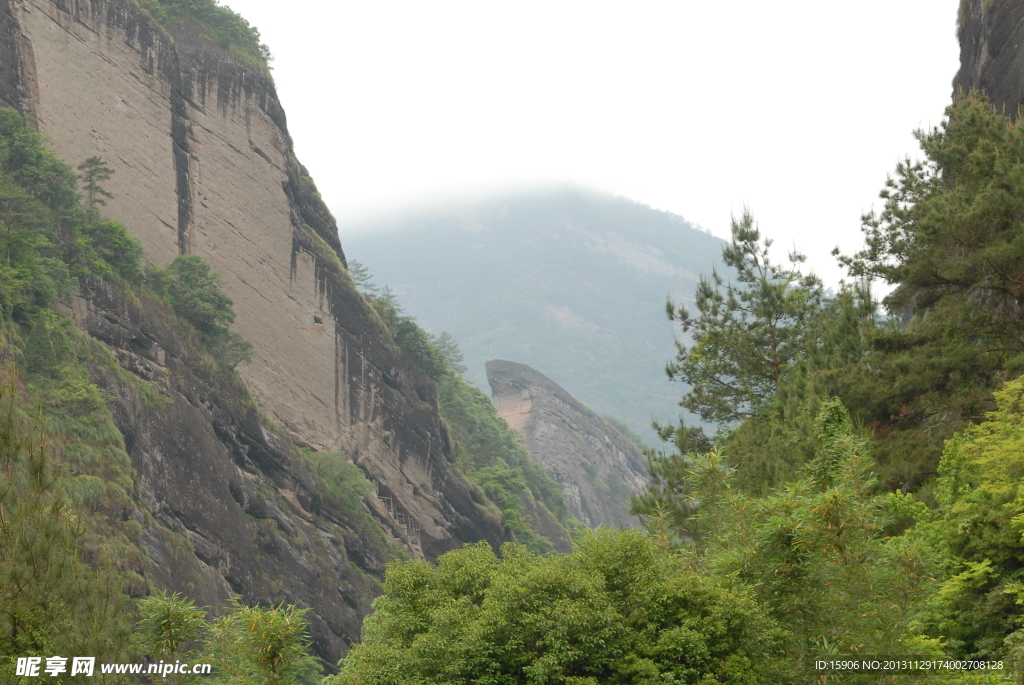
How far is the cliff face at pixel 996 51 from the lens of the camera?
67.4 feet

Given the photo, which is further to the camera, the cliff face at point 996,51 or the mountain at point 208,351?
the mountain at point 208,351

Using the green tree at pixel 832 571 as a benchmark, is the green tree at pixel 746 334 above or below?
above

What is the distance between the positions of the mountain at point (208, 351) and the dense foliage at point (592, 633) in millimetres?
13250

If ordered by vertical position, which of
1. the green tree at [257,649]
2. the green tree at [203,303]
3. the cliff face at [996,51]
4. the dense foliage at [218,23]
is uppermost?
the dense foliage at [218,23]

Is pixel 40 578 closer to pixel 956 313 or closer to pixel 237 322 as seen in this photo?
pixel 956 313

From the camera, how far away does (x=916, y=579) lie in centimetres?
848

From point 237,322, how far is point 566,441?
4402cm

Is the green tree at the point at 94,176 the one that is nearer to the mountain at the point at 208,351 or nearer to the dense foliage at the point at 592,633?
the mountain at the point at 208,351

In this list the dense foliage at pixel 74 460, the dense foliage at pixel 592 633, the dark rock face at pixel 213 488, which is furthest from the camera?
the dark rock face at pixel 213 488

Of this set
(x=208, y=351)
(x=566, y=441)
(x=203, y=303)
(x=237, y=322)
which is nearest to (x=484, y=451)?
(x=566, y=441)

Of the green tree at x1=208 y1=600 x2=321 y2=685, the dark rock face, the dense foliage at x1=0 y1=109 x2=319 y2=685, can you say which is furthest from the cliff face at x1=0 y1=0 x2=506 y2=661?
the green tree at x1=208 y1=600 x2=321 y2=685

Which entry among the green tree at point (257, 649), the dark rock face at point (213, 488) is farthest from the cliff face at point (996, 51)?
the dark rock face at point (213, 488)

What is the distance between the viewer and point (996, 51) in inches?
877

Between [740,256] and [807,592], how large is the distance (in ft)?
50.9
